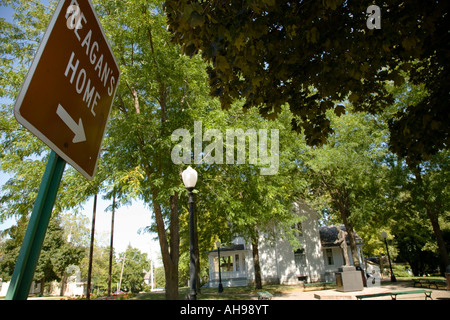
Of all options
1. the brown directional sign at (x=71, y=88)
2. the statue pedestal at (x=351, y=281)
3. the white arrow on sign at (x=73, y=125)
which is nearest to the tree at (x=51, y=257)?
the statue pedestal at (x=351, y=281)

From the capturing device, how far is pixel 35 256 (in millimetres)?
1138

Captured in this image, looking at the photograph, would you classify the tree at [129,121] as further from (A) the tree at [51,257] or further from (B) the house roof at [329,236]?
(A) the tree at [51,257]

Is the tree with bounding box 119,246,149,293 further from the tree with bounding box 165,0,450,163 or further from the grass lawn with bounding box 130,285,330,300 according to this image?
the tree with bounding box 165,0,450,163

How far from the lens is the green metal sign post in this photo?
42.4 inches

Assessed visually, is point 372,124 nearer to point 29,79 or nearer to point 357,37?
point 357,37

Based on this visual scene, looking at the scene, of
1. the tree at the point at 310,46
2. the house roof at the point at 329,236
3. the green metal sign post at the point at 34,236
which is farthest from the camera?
the house roof at the point at 329,236

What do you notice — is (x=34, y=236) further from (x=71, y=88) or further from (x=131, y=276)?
(x=131, y=276)

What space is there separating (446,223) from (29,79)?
41.2 m

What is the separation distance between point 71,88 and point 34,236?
73 cm

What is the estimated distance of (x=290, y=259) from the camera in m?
31.5

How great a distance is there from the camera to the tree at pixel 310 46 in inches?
145

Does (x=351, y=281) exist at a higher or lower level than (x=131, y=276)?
lower

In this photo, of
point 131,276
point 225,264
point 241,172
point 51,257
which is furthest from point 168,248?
point 131,276

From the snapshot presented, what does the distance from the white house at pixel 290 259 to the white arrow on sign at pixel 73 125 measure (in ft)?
98.2
